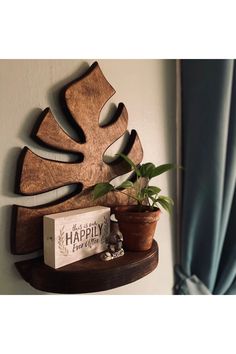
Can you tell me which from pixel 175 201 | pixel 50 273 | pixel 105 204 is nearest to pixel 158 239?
A: pixel 175 201

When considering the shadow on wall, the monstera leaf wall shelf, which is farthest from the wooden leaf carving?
the shadow on wall

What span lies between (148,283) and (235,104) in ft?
1.93

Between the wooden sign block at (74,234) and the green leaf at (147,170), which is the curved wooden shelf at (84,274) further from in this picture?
the green leaf at (147,170)

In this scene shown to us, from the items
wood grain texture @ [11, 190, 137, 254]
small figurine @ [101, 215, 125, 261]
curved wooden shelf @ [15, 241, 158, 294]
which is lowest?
curved wooden shelf @ [15, 241, 158, 294]

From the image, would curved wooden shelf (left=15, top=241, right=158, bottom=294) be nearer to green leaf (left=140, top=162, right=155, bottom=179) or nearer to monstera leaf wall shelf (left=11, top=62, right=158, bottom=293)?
monstera leaf wall shelf (left=11, top=62, right=158, bottom=293)

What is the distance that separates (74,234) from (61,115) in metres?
0.26

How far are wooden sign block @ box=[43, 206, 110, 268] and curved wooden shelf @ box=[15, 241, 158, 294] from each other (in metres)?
0.02

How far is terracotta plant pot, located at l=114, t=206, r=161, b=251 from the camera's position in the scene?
505 mm

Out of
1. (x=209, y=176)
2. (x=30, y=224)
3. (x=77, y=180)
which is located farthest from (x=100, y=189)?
(x=209, y=176)

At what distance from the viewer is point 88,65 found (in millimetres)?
562

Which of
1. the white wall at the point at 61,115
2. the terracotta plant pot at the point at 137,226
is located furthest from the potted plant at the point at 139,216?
the white wall at the point at 61,115

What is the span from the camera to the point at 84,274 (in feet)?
1.43

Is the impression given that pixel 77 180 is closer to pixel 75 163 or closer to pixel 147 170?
pixel 75 163

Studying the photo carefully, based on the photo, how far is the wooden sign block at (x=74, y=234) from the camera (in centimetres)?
45
